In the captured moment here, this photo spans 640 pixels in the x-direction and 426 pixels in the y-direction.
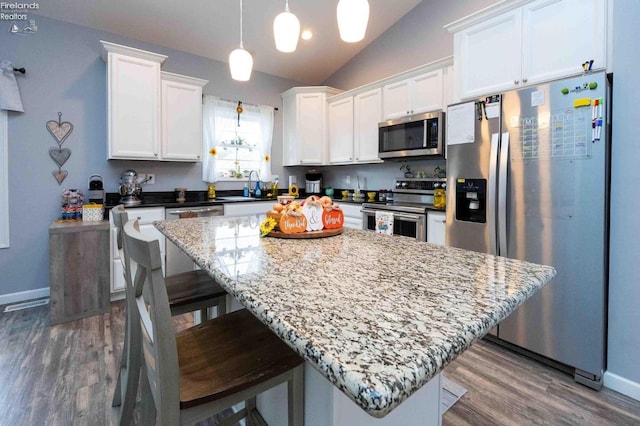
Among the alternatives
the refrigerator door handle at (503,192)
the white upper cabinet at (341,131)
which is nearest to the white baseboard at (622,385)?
the refrigerator door handle at (503,192)

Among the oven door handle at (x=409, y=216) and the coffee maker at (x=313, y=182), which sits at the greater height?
the coffee maker at (x=313, y=182)

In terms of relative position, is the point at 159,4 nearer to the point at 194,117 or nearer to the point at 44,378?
the point at 194,117

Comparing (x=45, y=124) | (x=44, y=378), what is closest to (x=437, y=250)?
(x=44, y=378)

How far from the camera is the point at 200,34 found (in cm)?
358

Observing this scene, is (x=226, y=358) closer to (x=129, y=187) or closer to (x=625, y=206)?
A: (x=625, y=206)

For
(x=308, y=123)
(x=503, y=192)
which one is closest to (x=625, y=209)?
(x=503, y=192)

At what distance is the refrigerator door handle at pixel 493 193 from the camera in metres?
2.21

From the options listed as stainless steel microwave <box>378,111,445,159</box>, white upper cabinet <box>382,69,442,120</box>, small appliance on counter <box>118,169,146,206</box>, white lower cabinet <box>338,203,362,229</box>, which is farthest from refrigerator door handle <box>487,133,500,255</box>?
small appliance on counter <box>118,169,146,206</box>

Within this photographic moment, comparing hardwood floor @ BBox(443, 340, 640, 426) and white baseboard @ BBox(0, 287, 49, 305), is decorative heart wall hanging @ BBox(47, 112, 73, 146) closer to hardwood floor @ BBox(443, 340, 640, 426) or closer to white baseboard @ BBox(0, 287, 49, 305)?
white baseboard @ BBox(0, 287, 49, 305)

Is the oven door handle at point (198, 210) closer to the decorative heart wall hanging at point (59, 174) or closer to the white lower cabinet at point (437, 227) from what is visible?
the decorative heart wall hanging at point (59, 174)

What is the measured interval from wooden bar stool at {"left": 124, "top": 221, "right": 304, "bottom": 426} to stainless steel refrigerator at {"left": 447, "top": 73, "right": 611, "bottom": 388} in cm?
186

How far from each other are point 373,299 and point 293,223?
770mm

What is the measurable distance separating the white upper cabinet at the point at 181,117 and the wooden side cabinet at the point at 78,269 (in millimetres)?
1097

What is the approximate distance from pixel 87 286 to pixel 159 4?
8.97ft
